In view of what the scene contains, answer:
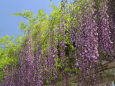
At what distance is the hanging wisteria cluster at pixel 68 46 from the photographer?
4.20 m

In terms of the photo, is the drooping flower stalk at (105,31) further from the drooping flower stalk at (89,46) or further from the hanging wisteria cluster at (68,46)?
the drooping flower stalk at (89,46)

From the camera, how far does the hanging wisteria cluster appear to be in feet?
13.8

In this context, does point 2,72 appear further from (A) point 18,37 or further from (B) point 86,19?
(B) point 86,19

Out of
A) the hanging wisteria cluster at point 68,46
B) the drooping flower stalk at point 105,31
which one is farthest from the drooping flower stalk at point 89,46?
the drooping flower stalk at point 105,31

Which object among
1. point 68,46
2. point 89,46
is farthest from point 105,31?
point 68,46

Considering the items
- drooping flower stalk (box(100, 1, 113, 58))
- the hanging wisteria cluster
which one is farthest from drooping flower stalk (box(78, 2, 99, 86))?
drooping flower stalk (box(100, 1, 113, 58))

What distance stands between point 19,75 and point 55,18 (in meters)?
2.85

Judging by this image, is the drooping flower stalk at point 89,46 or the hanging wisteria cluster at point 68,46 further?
the hanging wisteria cluster at point 68,46

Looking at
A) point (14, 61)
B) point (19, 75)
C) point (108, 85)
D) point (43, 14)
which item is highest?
point (43, 14)

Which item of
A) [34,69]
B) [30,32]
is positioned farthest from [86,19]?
[30,32]

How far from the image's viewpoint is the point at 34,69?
699 cm

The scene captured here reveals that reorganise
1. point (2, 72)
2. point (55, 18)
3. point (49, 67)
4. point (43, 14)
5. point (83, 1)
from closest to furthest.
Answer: point (83, 1) < point (49, 67) < point (55, 18) < point (43, 14) < point (2, 72)

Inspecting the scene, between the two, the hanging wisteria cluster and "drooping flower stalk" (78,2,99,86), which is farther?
the hanging wisteria cluster

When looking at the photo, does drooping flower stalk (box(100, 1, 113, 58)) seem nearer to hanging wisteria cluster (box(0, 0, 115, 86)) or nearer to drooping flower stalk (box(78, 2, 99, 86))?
hanging wisteria cluster (box(0, 0, 115, 86))
